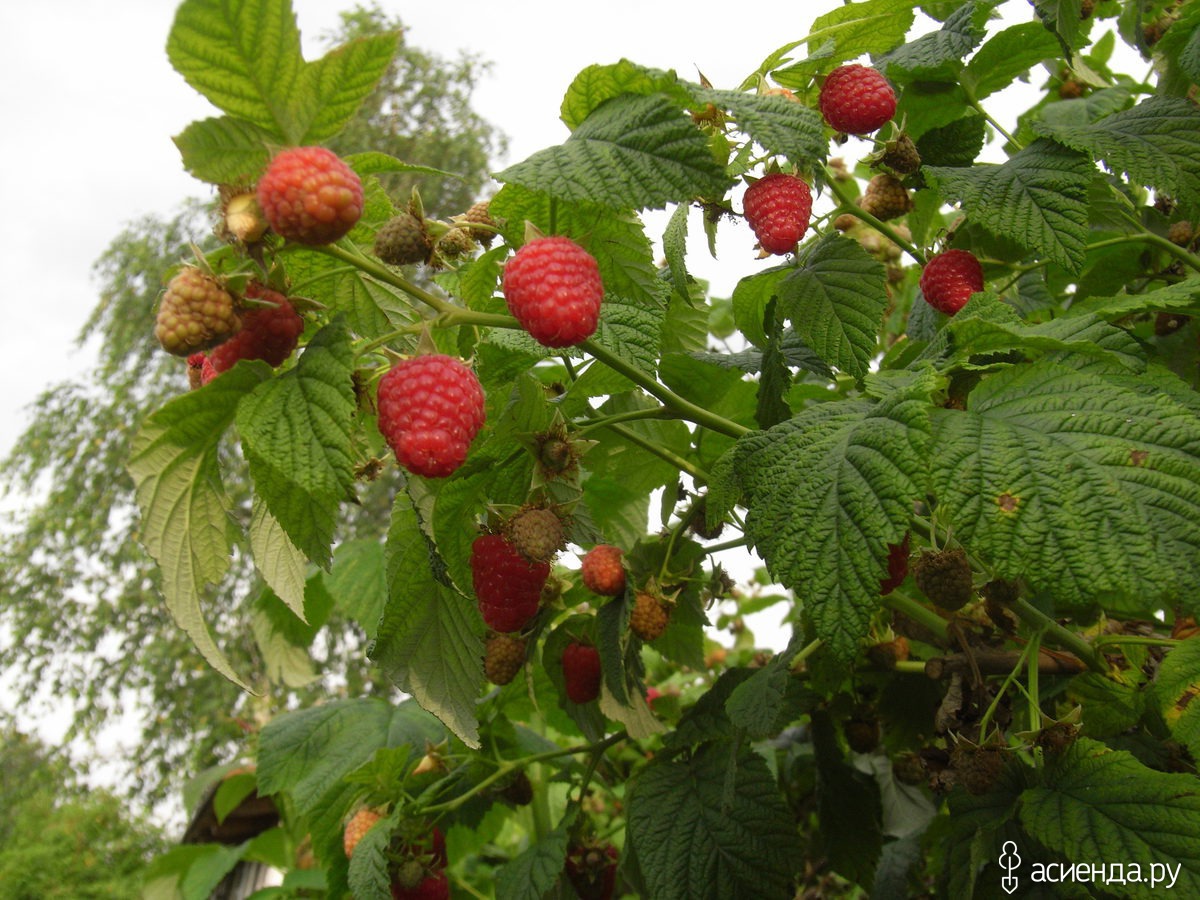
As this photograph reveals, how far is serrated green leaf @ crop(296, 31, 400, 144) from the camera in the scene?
62 centimetres

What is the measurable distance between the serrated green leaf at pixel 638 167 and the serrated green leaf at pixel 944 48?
1.42 ft

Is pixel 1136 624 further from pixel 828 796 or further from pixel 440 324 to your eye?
pixel 440 324

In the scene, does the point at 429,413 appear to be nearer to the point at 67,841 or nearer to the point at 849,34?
the point at 849,34

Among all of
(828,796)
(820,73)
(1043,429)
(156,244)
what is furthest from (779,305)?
(156,244)

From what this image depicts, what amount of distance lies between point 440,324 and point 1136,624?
812 millimetres

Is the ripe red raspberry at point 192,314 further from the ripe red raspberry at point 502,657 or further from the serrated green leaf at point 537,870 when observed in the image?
the serrated green leaf at point 537,870

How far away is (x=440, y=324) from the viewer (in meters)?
0.68

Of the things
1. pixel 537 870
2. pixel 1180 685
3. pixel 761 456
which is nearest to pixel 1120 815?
pixel 1180 685

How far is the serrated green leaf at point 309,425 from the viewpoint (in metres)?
0.56

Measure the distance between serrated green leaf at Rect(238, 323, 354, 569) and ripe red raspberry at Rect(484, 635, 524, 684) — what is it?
405 millimetres

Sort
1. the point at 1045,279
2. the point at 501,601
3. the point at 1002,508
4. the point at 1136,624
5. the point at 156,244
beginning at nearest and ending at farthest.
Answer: the point at 1002,508, the point at 501,601, the point at 1136,624, the point at 1045,279, the point at 156,244

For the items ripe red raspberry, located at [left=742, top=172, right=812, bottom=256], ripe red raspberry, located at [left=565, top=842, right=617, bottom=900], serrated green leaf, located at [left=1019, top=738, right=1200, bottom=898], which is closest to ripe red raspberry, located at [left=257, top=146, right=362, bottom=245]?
ripe red raspberry, located at [left=742, top=172, right=812, bottom=256]

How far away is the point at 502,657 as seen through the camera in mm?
1024

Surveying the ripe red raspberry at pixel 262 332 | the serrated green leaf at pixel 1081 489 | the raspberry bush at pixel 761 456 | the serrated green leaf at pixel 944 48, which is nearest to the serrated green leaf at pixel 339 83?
the raspberry bush at pixel 761 456
